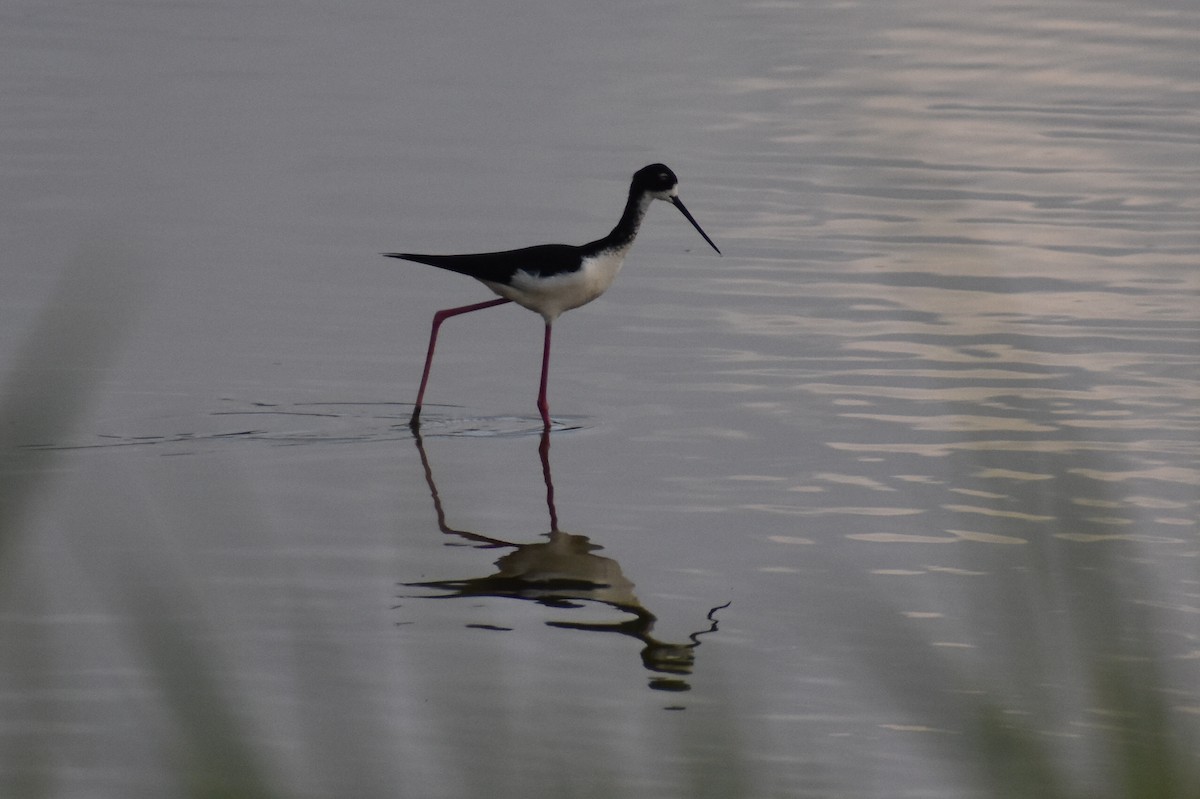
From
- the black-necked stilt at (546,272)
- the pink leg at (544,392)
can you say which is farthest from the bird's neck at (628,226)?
the pink leg at (544,392)

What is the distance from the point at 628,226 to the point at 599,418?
1199mm

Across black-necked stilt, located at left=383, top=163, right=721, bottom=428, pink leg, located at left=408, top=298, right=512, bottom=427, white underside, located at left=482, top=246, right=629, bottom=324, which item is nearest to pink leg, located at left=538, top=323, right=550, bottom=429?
black-necked stilt, located at left=383, top=163, right=721, bottom=428

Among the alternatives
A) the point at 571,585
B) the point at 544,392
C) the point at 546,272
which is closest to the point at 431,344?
the point at 546,272

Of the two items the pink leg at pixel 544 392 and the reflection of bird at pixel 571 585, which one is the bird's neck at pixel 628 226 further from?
the reflection of bird at pixel 571 585

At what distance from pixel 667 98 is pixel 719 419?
847 centimetres

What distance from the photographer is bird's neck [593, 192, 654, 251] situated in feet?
29.5

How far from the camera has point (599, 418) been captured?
8.34 metres

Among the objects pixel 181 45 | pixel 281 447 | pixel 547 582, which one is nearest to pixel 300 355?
pixel 281 447

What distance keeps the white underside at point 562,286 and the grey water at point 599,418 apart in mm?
385

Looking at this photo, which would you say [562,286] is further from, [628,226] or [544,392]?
[544,392]

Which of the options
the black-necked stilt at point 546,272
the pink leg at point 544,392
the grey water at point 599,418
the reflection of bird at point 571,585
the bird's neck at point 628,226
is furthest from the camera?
the bird's neck at point 628,226

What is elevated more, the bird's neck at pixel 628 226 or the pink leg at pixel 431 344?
the bird's neck at pixel 628 226

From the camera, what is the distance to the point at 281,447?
769 centimetres

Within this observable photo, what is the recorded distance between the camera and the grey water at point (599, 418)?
1.54 metres
